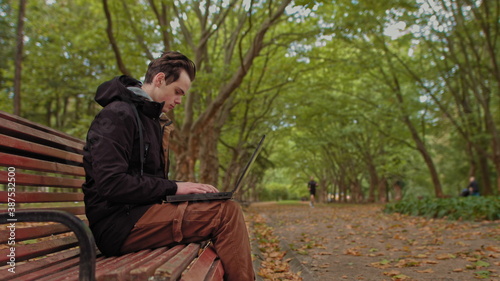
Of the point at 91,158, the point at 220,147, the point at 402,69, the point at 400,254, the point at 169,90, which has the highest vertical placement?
the point at 402,69

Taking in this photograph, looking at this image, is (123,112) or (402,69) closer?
(123,112)

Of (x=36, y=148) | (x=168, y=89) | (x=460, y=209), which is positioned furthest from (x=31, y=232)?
(x=460, y=209)

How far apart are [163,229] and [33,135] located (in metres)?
1.02

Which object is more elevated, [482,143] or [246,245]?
[482,143]

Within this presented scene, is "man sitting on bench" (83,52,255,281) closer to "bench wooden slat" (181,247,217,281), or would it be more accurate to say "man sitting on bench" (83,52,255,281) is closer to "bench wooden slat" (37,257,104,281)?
"bench wooden slat" (181,247,217,281)

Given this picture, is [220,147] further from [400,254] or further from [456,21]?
[400,254]

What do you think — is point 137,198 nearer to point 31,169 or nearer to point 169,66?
point 31,169

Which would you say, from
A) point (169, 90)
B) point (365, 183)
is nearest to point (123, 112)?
point (169, 90)

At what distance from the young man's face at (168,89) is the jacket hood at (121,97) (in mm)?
203

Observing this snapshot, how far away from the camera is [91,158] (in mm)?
2078

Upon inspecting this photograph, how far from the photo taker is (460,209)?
9906 mm

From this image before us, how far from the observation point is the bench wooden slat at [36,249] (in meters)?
1.81

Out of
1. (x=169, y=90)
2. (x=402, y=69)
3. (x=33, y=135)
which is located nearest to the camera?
(x=33, y=135)

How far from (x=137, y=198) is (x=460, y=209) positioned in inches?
401
